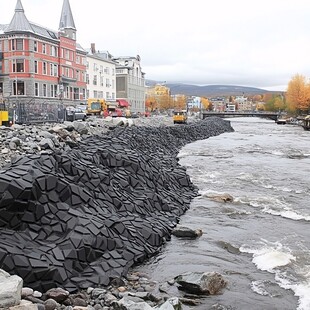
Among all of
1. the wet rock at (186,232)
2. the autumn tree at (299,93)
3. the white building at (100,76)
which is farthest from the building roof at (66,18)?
the wet rock at (186,232)

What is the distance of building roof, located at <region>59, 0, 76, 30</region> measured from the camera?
6819cm

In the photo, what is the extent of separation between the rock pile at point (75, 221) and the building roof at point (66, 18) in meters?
58.4

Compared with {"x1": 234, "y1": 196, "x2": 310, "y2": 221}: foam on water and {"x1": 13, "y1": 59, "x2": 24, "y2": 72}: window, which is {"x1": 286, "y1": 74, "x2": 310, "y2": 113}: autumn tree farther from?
{"x1": 234, "y1": 196, "x2": 310, "y2": 221}: foam on water

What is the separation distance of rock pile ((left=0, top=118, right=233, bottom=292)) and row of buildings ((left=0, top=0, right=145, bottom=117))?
113ft

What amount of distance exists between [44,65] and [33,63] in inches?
114

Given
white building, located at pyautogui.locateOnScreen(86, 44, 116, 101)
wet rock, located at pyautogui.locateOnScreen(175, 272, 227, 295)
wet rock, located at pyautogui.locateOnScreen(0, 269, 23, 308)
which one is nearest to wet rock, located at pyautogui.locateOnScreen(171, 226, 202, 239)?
wet rock, located at pyautogui.locateOnScreen(175, 272, 227, 295)

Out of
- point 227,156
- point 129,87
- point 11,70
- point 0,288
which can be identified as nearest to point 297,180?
point 227,156

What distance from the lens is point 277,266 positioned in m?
9.89

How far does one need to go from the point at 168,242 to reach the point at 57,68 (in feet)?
181

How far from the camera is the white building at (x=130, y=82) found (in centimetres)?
9969

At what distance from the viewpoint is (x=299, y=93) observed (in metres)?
99.5

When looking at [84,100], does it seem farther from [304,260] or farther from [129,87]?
[304,260]

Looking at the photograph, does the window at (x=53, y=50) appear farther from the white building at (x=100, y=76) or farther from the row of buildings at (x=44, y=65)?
the white building at (x=100, y=76)

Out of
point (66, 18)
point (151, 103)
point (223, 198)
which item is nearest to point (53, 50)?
point (66, 18)
